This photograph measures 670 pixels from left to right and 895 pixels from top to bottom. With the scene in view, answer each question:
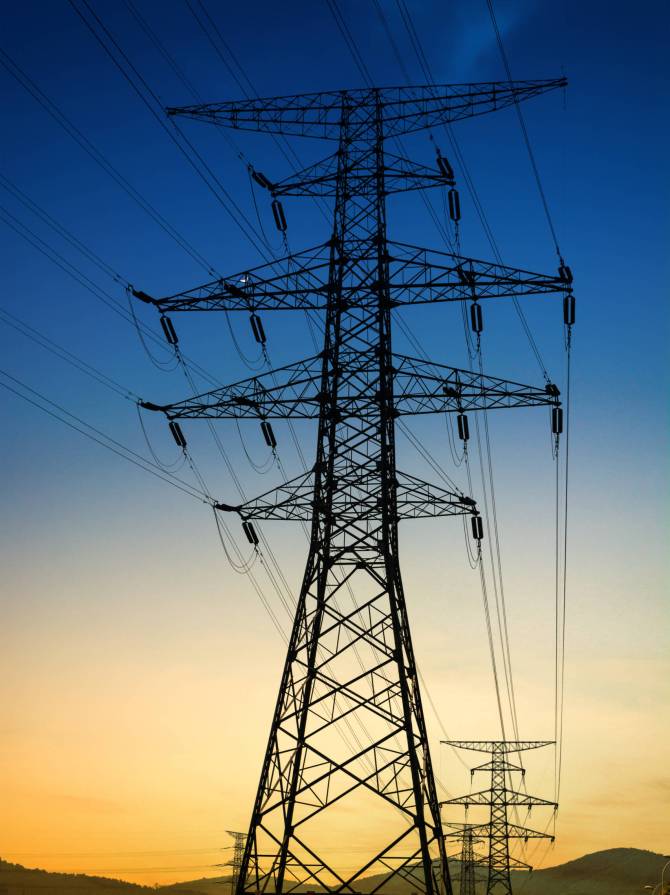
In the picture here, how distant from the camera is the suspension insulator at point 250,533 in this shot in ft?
104

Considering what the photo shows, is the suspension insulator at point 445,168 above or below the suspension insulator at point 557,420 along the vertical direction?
above

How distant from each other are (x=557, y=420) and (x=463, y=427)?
304 centimetres

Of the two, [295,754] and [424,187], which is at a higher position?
[424,187]

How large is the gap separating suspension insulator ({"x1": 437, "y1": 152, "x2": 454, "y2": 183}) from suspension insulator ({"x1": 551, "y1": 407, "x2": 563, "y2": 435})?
28.8 feet

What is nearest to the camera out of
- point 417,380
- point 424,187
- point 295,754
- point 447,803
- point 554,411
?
point 295,754

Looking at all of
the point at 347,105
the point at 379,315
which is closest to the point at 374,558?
the point at 379,315

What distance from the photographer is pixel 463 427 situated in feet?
108

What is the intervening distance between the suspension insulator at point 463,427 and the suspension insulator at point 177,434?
8.70 metres

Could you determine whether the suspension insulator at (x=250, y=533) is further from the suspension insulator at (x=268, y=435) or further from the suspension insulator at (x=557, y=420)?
the suspension insulator at (x=557, y=420)

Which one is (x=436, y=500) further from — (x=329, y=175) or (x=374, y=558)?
(x=329, y=175)

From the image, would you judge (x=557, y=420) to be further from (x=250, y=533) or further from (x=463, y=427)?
(x=250, y=533)

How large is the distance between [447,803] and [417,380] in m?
40.4

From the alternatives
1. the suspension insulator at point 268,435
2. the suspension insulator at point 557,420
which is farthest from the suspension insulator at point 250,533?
the suspension insulator at point 557,420

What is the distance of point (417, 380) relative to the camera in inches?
1198
